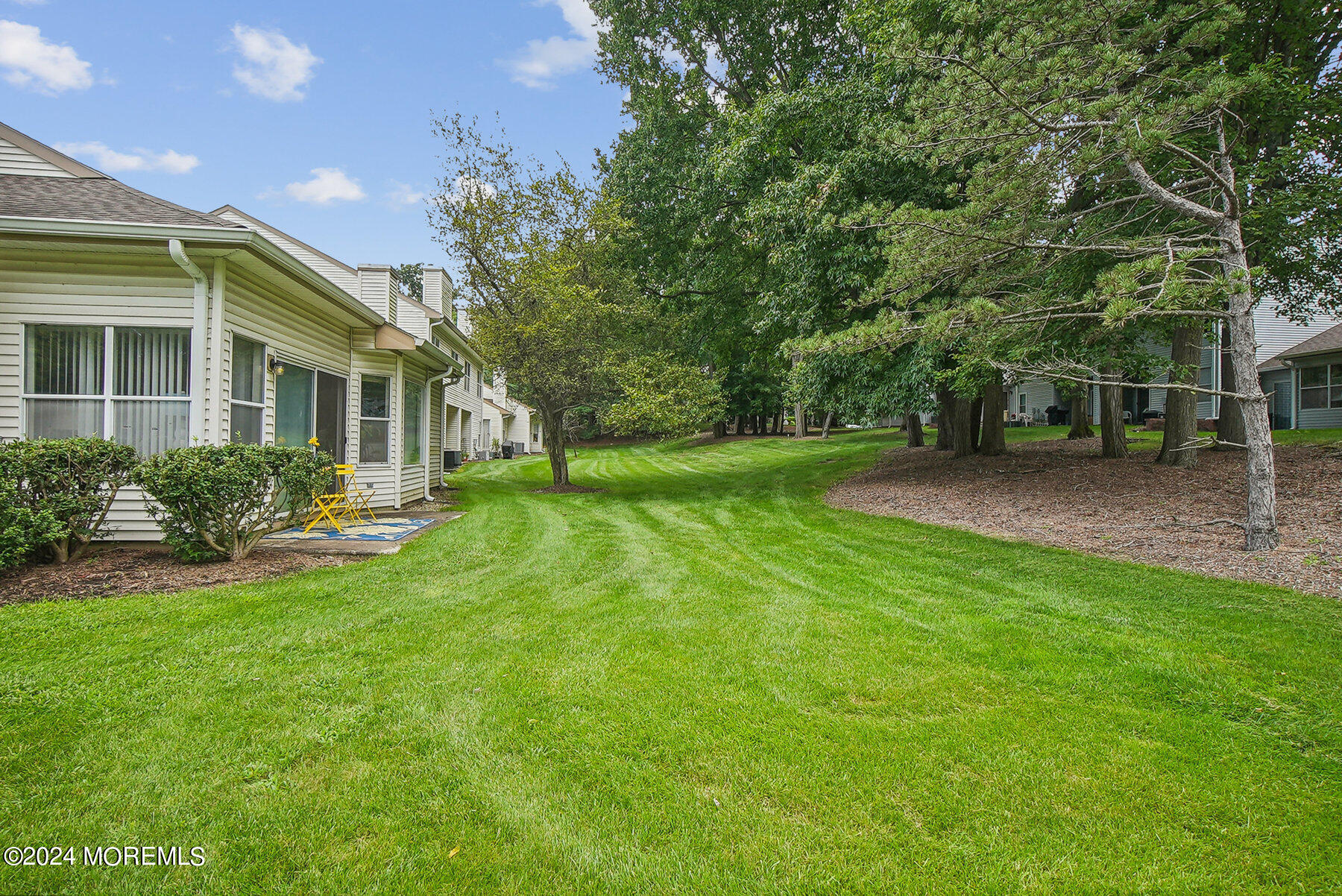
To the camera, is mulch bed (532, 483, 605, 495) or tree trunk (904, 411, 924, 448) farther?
tree trunk (904, 411, 924, 448)

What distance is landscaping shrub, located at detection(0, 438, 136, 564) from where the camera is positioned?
4.46 meters

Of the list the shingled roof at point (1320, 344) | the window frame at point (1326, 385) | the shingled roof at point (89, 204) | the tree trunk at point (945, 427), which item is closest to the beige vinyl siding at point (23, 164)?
the shingled roof at point (89, 204)

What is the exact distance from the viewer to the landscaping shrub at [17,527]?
4.27 meters

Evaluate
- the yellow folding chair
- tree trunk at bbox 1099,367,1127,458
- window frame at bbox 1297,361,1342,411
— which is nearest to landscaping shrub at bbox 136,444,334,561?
the yellow folding chair

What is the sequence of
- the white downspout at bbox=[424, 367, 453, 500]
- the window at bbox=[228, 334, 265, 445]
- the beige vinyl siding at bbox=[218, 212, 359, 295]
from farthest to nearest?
the white downspout at bbox=[424, 367, 453, 500]
the beige vinyl siding at bbox=[218, 212, 359, 295]
the window at bbox=[228, 334, 265, 445]

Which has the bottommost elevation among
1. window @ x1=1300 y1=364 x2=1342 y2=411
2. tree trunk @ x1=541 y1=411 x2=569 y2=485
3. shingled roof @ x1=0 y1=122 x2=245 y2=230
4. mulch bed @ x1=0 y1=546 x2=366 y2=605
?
mulch bed @ x1=0 y1=546 x2=366 y2=605

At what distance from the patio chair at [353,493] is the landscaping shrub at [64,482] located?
2.83 metres

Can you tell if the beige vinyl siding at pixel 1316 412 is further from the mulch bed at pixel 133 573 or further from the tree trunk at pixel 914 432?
the mulch bed at pixel 133 573

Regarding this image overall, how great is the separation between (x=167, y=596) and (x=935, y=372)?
9277 millimetres

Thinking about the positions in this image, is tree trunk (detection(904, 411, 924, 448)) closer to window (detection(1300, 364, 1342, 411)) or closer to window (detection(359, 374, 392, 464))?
window (detection(1300, 364, 1342, 411))

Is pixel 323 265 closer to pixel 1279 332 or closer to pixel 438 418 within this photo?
pixel 438 418

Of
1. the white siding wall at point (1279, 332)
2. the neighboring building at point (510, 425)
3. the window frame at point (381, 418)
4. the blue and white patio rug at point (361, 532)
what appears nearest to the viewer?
the blue and white patio rug at point (361, 532)

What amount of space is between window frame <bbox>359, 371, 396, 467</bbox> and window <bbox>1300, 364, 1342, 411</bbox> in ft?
78.4

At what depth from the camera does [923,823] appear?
77.8 inches
